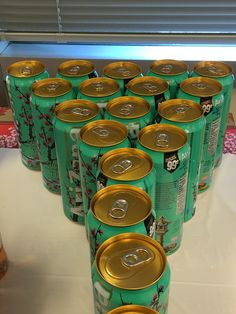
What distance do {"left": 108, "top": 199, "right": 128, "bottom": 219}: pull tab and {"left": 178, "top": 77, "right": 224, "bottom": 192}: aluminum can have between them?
380 mm

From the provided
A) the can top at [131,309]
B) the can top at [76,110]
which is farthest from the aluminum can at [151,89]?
the can top at [131,309]

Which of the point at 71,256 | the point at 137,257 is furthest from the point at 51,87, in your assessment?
the point at 137,257

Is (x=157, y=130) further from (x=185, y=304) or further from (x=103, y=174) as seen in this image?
(x=185, y=304)

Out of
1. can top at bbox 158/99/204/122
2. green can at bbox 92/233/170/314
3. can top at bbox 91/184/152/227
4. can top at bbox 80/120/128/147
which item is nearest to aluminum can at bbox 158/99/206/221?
can top at bbox 158/99/204/122

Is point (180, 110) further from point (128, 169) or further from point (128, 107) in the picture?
point (128, 169)

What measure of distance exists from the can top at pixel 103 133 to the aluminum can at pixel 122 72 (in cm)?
19

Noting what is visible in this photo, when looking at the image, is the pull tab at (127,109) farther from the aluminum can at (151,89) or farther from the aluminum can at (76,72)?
the aluminum can at (76,72)

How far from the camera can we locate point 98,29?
1.80 metres

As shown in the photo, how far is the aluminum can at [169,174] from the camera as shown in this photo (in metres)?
0.89

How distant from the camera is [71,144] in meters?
0.97

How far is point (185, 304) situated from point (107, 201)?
27cm

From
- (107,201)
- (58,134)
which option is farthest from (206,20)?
(107,201)

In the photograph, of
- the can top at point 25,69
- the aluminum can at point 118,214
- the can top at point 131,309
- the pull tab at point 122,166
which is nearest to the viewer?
the can top at point 131,309

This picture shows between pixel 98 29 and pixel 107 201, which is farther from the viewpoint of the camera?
pixel 98 29
